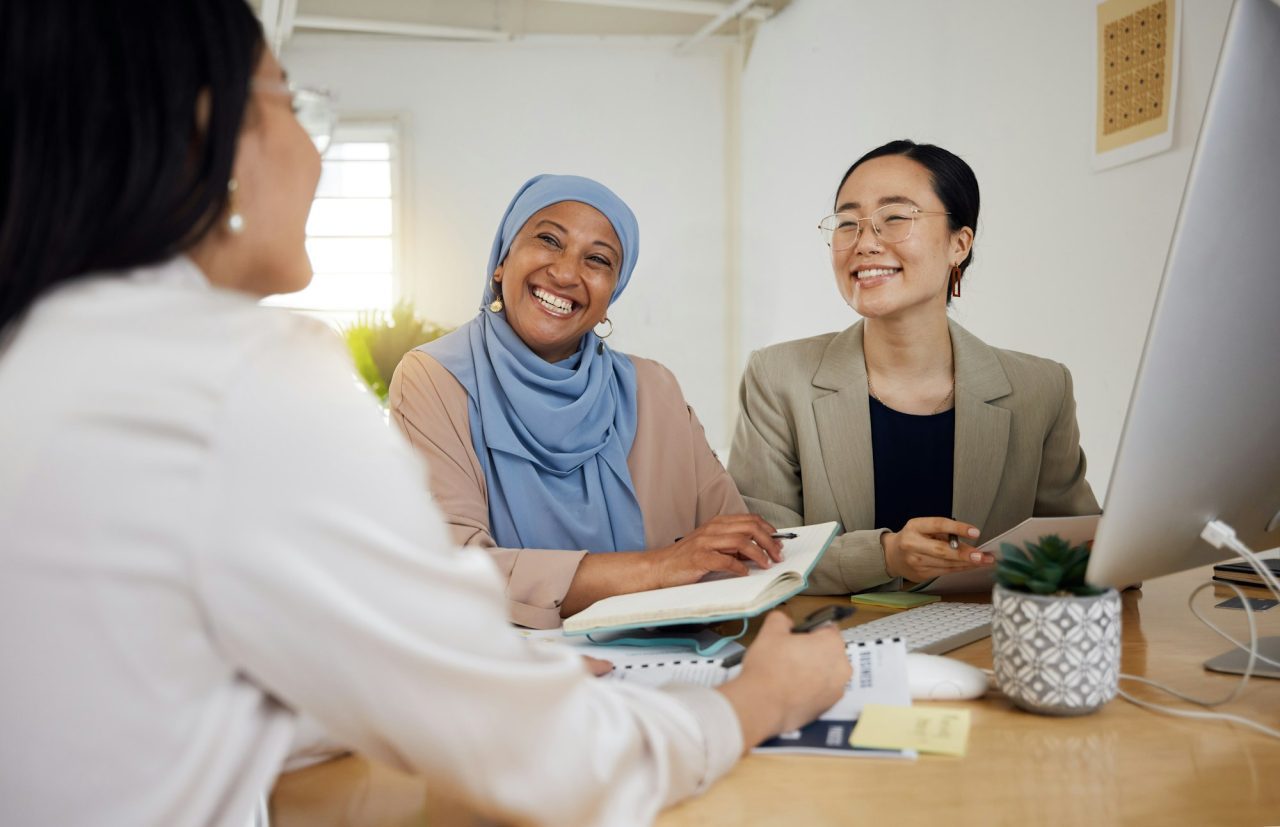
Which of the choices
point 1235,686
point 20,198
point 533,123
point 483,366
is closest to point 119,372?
point 20,198

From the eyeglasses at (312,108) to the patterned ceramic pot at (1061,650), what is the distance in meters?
0.69

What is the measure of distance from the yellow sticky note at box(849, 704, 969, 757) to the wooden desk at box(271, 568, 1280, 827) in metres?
0.01

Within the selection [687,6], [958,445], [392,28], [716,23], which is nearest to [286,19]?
[392,28]

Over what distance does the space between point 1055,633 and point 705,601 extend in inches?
14.1

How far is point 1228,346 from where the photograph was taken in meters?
0.83

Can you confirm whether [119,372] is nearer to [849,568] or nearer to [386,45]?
[849,568]

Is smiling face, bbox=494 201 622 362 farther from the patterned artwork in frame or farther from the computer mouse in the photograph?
the patterned artwork in frame

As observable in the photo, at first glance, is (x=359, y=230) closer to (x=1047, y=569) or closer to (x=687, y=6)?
(x=687, y=6)

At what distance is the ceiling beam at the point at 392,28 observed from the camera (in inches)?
221

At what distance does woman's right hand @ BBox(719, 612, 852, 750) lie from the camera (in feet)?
2.75

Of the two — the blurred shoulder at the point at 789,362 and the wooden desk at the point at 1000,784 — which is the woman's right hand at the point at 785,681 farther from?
the blurred shoulder at the point at 789,362

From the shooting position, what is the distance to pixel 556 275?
193cm

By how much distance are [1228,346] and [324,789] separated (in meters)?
0.80

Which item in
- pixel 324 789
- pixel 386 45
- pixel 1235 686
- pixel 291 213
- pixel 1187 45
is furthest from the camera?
pixel 386 45
